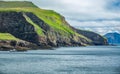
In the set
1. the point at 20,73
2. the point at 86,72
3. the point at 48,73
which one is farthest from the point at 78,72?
the point at 20,73

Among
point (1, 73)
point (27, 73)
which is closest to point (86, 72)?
point (27, 73)

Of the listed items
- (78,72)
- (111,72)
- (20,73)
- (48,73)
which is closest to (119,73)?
(111,72)

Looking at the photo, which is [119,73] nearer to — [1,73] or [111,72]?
[111,72]

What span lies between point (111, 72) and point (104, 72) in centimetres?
250

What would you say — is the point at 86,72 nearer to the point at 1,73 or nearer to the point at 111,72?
the point at 111,72

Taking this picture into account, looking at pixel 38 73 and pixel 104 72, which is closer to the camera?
pixel 38 73

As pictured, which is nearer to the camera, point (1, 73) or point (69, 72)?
point (1, 73)

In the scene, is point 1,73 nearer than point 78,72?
Yes

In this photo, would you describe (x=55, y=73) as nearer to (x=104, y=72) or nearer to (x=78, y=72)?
(x=78, y=72)

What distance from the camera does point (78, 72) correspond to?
13238 cm

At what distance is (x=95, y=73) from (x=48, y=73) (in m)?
16.7

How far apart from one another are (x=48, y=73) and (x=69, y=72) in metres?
8.47

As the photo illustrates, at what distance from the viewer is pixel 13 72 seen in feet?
417

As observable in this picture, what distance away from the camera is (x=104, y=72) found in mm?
133875
